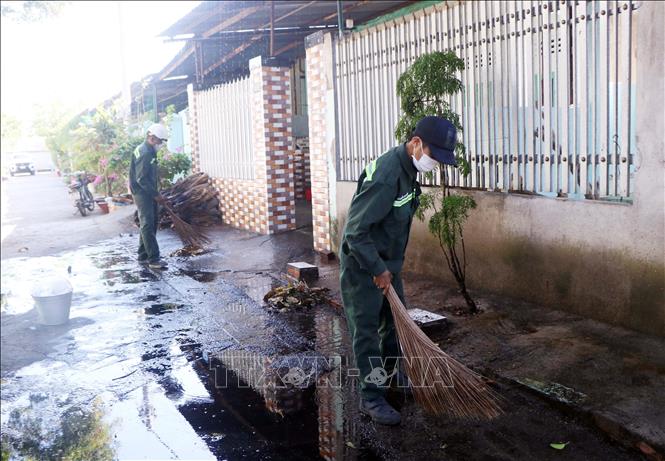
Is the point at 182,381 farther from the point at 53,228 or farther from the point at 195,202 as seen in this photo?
the point at 53,228

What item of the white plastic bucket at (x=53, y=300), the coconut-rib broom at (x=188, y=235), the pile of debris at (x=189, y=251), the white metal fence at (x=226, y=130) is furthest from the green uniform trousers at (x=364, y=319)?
the white metal fence at (x=226, y=130)

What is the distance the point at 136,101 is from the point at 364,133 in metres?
17.3

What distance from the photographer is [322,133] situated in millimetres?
8805

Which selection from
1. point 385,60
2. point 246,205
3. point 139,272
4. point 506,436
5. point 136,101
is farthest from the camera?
point 136,101

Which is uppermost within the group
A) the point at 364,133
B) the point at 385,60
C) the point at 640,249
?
the point at 385,60

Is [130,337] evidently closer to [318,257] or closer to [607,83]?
[318,257]

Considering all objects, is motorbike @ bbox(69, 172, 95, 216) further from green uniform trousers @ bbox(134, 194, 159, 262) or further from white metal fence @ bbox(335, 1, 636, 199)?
white metal fence @ bbox(335, 1, 636, 199)

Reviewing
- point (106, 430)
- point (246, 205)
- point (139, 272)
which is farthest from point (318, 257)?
point (106, 430)

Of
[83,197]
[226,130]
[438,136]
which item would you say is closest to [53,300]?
[438,136]

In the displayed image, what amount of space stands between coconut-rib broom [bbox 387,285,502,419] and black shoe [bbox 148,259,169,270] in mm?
5845

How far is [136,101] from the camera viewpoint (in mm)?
23266

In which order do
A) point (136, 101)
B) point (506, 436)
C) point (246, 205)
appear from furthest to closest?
1. point (136, 101)
2. point (246, 205)
3. point (506, 436)

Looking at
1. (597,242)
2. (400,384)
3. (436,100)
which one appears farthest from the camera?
(436,100)

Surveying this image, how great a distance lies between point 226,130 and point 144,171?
12.0 ft
